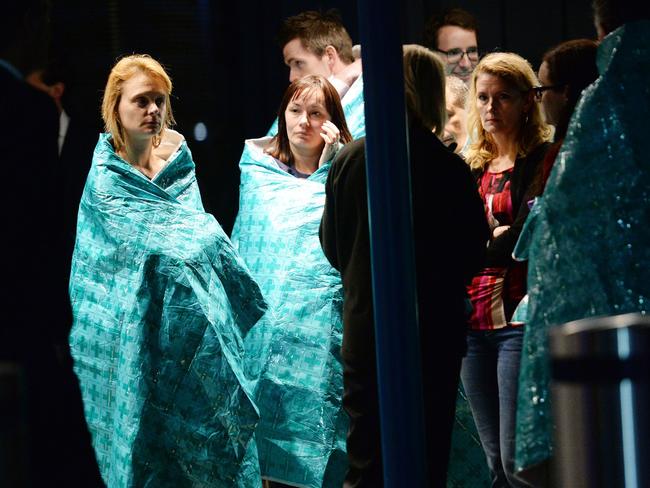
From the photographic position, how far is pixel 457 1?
4816 mm

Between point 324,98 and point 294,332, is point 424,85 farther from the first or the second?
point 294,332

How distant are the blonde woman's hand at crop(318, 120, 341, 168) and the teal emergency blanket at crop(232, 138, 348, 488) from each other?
5 centimetres

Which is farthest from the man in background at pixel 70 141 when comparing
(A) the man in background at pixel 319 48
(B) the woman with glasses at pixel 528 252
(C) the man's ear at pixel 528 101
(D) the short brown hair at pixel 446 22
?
(B) the woman with glasses at pixel 528 252

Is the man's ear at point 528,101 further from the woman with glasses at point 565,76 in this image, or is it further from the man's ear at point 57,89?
the man's ear at point 57,89

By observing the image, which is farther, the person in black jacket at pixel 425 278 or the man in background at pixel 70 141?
the man in background at pixel 70 141

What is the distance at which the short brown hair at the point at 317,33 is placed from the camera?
4.57m

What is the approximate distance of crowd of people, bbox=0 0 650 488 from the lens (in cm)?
236

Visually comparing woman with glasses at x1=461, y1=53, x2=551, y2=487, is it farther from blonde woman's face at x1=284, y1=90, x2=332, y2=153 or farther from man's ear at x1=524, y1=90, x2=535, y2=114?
blonde woman's face at x1=284, y1=90, x2=332, y2=153

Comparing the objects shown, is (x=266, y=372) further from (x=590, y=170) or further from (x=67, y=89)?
(x=590, y=170)

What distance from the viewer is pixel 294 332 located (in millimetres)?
3975

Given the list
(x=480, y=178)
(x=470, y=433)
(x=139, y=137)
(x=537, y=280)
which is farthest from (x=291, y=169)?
(x=537, y=280)

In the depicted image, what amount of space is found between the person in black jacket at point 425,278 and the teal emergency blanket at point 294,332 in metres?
0.84

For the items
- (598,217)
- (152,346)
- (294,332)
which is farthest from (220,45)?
(598,217)

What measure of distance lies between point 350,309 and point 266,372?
1069 mm
